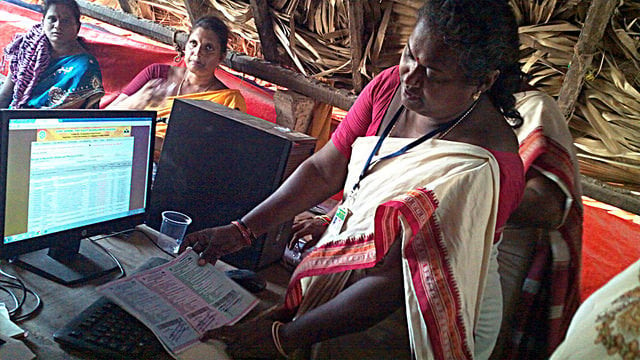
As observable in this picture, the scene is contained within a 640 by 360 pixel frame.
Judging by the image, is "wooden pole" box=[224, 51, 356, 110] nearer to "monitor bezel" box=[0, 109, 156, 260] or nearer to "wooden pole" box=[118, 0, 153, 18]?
"wooden pole" box=[118, 0, 153, 18]

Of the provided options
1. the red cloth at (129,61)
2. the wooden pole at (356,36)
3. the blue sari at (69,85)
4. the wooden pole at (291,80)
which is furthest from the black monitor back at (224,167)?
the red cloth at (129,61)

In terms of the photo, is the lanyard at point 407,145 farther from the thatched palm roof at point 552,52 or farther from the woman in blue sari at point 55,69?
the woman in blue sari at point 55,69

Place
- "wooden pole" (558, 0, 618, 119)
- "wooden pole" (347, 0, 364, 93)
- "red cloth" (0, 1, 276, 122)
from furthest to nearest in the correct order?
"red cloth" (0, 1, 276, 122) → "wooden pole" (347, 0, 364, 93) → "wooden pole" (558, 0, 618, 119)

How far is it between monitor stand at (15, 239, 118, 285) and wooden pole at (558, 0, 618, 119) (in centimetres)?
167

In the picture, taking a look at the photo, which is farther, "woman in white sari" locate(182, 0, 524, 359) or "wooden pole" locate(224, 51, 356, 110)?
"wooden pole" locate(224, 51, 356, 110)

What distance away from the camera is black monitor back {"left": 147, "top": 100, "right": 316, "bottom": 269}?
1406 millimetres

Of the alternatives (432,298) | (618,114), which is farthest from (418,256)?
(618,114)

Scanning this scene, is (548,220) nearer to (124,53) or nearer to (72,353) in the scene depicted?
(72,353)

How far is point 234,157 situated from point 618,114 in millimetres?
1484

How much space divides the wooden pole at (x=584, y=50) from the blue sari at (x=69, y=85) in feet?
7.83

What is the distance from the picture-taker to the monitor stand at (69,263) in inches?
45.9

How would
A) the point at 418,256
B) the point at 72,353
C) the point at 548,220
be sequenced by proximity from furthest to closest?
the point at 548,220
the point at 418,256
the point at 72,353

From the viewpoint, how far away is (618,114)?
77.4 inches

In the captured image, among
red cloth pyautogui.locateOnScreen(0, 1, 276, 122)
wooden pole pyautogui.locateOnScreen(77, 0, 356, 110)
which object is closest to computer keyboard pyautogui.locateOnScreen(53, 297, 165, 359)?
wooden pole pyautogui.locateOnScreen(77, 0, 356, 110)
